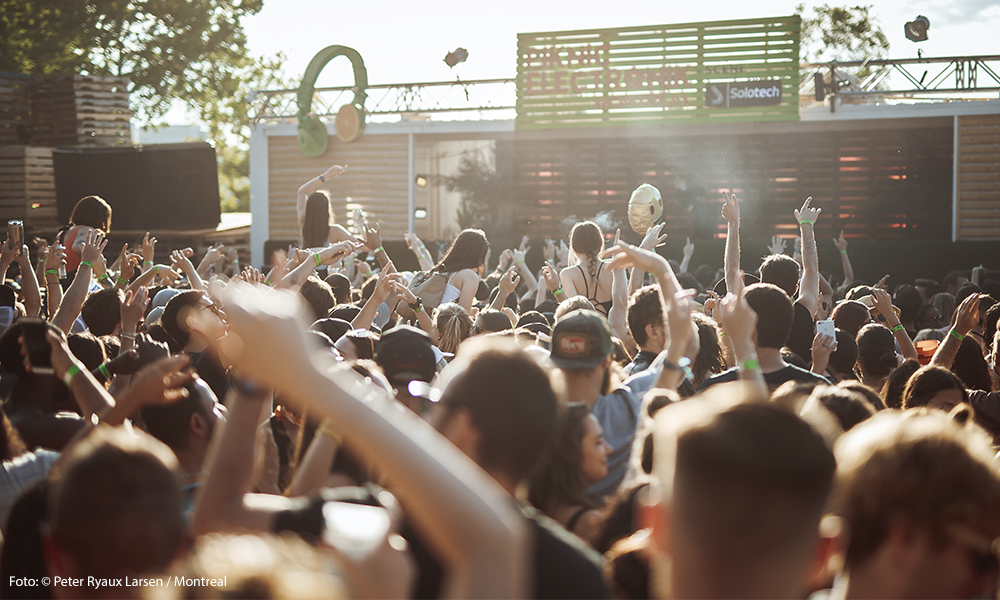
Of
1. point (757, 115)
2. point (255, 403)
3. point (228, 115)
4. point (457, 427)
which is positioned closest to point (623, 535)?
→ point (457, 427)

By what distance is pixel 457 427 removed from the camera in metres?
1.74

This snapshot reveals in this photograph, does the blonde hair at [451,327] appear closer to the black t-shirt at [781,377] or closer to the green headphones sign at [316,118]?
the black t-shirt at [781,377]

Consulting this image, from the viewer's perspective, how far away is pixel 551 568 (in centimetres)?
165

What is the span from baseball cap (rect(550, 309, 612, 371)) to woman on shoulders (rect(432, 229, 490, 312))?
3.14 m

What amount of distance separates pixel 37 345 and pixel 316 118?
17158mm

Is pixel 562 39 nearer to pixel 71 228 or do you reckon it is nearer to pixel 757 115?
pixel 757 115

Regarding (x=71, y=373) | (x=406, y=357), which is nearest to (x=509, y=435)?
(x=406, y=357)

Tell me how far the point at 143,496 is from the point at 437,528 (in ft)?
3.00

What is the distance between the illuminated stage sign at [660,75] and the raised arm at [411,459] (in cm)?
1720

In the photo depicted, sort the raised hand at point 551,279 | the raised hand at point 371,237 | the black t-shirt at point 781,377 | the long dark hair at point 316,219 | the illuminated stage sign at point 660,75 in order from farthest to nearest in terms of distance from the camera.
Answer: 1. the illuminated stage sign at point 660,75
2. the long dark hair at point 316,219
3. the raised hand at point 371,237
4. the raised hand at point 551,279
5. the black t-shirt at point 781,377

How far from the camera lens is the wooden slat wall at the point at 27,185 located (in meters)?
20.5

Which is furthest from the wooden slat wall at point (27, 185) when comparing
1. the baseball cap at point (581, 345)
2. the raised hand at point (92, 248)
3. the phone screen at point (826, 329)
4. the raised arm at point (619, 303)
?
the baseball cap at point (581, 345)

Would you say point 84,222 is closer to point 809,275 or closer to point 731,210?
point 731,210

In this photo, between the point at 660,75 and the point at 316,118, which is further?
the point at 316,118
